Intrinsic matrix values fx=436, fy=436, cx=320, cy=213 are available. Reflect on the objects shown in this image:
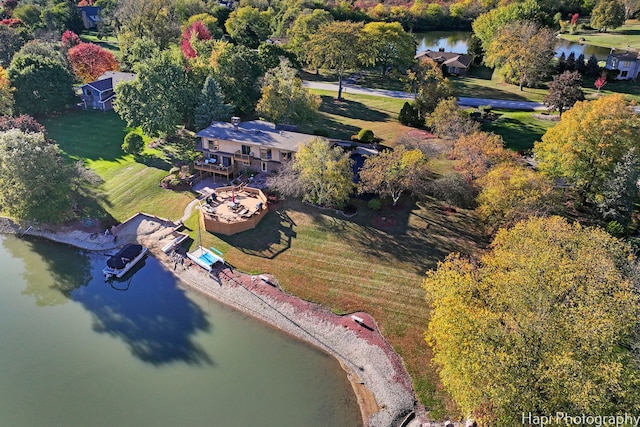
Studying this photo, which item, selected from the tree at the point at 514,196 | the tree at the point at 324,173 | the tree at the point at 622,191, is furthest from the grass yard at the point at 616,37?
the tree at the point at 324,173

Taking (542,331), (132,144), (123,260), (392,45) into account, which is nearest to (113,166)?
(132,144)

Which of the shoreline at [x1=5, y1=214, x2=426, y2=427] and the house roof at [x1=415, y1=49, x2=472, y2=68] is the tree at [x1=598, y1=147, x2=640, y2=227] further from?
Result: the house roof at [x1=415, y1=49, x2=472, y2=68]

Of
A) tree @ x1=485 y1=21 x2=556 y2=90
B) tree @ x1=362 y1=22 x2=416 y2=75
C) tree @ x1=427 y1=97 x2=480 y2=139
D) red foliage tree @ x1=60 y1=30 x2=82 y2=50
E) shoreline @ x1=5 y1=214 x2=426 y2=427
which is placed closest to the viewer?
shoreline @ x1=5 y1=214 x2=426 y2=427

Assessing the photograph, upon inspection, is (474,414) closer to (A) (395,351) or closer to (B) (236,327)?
(A) (395,351)

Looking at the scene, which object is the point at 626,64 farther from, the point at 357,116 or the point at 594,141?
the point at 357,116

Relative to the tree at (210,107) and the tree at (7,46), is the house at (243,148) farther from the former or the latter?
the tree at (7,46)

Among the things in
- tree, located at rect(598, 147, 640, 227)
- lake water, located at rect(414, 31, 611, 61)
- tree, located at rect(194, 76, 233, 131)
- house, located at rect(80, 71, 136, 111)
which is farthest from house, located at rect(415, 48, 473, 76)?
house, located at rect(80, 71, 136, 111)

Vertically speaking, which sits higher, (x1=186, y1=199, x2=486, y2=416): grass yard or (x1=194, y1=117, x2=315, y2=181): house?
(x1=194, y1=117, x2=315, y2=181): house
